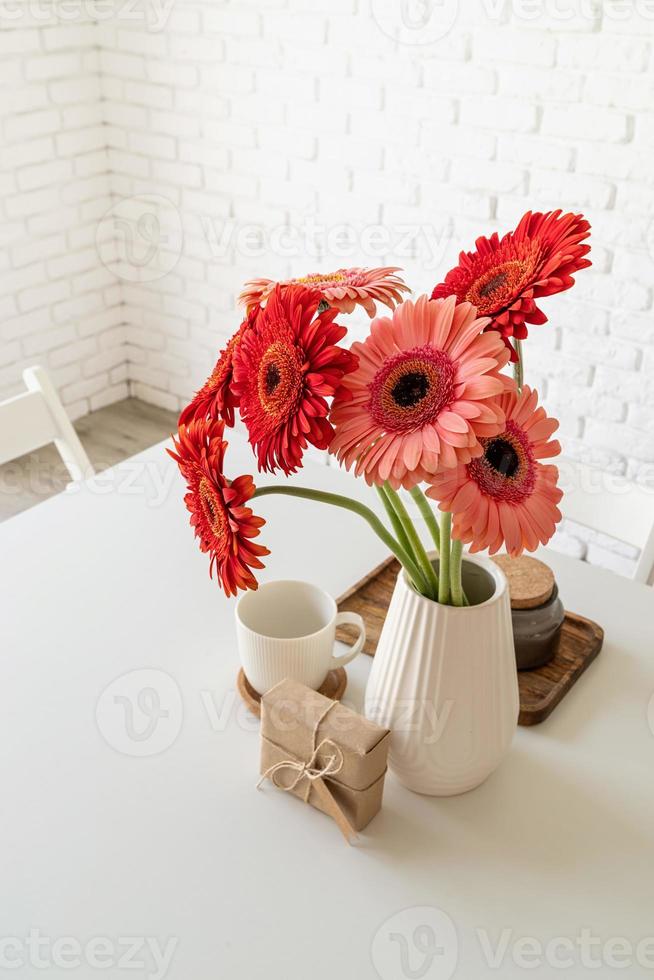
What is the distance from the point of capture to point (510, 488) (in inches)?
29.1

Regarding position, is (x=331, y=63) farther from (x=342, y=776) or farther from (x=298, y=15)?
(x=342, y=776)

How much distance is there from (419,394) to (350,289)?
14cm

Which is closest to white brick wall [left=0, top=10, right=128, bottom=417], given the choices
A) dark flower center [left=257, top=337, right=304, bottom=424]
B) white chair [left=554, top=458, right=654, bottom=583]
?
white chair [left=554, top=458, right=654, bottom=583]

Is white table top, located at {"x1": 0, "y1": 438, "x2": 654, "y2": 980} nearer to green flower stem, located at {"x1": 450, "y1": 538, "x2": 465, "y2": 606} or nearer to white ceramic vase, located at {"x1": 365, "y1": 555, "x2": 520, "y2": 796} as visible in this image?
white ceramic vase, located at {"x1": 365, "y1": 555, "x2": 520, "y2": 796}

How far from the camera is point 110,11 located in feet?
9.01

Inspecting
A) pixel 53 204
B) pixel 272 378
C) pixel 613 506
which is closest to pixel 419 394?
pixel 272 378

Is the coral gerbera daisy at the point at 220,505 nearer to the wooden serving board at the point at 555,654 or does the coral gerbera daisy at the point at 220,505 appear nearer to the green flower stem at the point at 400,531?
the green flower stem at the point at 400,531

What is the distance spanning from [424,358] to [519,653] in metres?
0.47

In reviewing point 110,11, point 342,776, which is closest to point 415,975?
point 342,776

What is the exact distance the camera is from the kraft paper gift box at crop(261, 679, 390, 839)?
0.86 m

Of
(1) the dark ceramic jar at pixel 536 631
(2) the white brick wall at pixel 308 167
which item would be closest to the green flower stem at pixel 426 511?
(1) the dark ceramic jar at pixel 536 631

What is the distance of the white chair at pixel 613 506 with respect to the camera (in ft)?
4.49

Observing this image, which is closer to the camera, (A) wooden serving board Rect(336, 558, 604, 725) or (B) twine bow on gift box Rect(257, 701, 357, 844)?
(B) twine bow on gift box Rect(257, 701, 357, 844)

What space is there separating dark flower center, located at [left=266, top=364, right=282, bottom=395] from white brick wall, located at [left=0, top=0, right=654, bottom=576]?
1534mm
